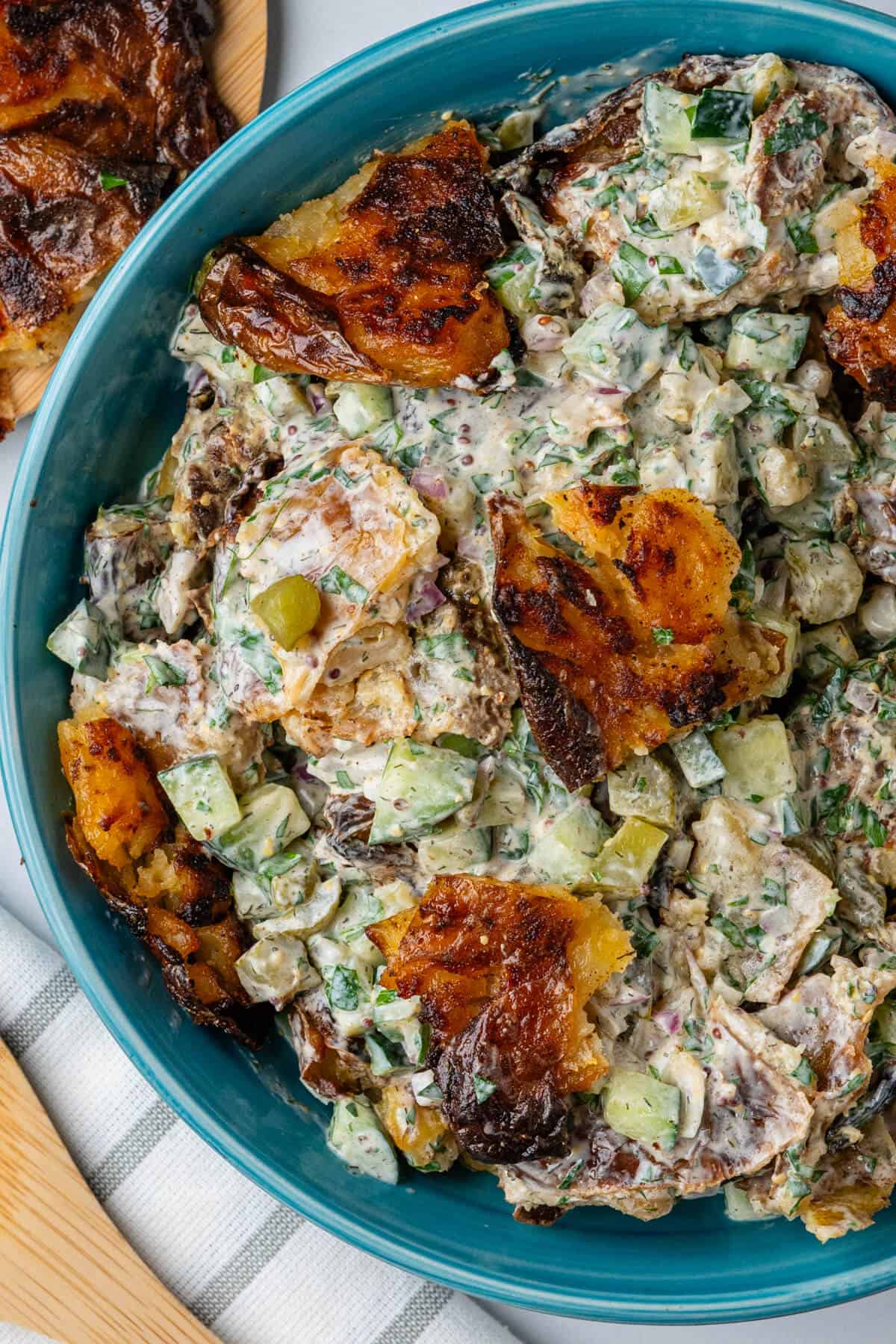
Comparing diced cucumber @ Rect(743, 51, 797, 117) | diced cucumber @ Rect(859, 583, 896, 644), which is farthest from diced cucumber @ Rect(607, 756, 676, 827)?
diced cucumber @ Rect(743, 51, 797, 117)

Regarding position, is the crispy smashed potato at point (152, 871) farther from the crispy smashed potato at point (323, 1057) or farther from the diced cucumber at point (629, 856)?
the diced cucumber at point (629, 856)

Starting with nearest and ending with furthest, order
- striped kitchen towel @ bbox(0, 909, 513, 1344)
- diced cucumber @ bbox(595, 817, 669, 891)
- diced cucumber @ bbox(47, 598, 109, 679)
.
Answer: diced cucumber @ bbox(595, 817, 669, 891) < diced cucumber @ bbox(47, 598, 109, 679) < striped kitchen towel @ bbox(0, 909, 513, 1344)

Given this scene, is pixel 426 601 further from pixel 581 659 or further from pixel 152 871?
pixel 152 871

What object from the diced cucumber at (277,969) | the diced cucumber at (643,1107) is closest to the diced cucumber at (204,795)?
the diced cucumber at (277,969)

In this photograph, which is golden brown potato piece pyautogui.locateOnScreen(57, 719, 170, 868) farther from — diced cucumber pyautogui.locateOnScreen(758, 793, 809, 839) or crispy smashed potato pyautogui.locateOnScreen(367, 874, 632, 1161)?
diced cucumber pyautogui.locateOnScreen(758, 793, 809, 839)

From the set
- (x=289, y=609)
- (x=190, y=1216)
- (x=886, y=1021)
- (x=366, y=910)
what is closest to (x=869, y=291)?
(x=289, y=609)
